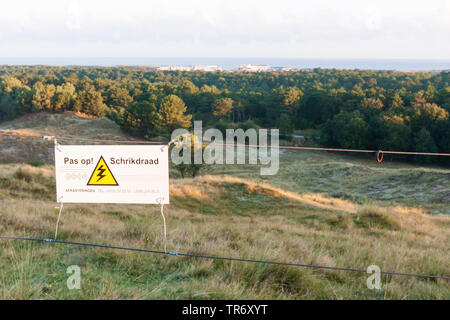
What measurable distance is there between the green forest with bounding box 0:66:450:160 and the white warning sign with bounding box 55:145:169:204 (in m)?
42.2

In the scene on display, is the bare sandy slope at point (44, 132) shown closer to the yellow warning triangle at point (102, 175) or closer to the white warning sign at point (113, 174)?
the white warning sign at point (113, 174)

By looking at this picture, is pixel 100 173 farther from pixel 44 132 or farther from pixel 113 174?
pixel 44 132

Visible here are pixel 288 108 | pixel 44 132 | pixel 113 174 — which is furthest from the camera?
pixel 288 108

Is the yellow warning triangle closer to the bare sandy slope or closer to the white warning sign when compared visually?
the white warning sign

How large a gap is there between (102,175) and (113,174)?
0.15 metres

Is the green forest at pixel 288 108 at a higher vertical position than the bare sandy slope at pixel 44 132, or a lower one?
higher

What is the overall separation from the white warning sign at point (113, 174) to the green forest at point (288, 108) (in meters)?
42.2

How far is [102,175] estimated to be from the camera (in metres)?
4.86

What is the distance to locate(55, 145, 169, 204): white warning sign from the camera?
4762 millimetres

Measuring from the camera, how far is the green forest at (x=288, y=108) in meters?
43.2

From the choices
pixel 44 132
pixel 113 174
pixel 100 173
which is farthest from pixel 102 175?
pixel 44 132

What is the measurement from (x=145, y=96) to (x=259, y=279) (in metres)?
63.3

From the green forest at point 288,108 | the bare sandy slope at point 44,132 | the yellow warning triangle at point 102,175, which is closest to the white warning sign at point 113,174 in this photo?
the yellow warning triangle at point 102,175

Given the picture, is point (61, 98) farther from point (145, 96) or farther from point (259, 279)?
point (259, 279)
